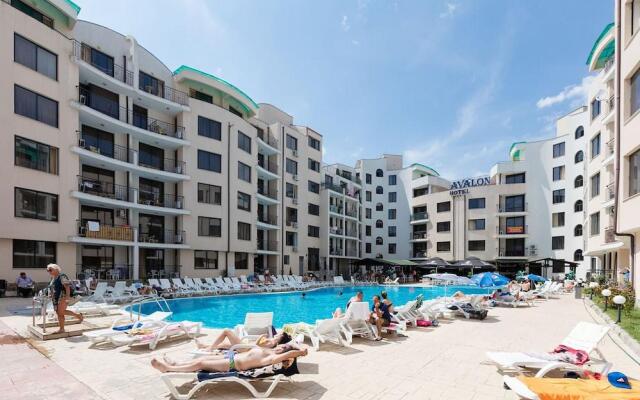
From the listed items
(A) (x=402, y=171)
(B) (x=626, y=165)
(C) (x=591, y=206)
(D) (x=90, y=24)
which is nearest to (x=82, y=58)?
(D) (x=90, y=24)

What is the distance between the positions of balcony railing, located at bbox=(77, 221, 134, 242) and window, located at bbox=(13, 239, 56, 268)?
65.2 inches

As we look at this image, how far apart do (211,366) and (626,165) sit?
15575 millimetres

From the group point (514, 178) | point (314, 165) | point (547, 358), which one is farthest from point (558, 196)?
point (547, 358)

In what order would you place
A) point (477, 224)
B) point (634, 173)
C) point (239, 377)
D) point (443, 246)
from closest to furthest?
point (239, 377) < point (634, 173) < point (477, 224) < point (443, 246)

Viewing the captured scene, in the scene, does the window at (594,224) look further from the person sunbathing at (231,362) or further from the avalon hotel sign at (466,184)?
the person sunbathing at (231,362)

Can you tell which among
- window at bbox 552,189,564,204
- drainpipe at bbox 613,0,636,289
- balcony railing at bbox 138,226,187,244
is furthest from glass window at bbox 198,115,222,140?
window at bbox 552,189,564,204

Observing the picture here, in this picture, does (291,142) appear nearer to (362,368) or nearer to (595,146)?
(595,146)

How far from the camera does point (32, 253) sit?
62.7ft

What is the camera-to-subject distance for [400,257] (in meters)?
53.9

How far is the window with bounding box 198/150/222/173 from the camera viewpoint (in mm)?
28383

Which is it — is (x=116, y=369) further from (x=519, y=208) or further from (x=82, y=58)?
(x=519, y=208)

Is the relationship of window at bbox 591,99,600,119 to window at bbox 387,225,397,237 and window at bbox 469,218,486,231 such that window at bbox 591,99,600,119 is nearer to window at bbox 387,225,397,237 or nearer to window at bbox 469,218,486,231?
window at bbox 469,218,486,231

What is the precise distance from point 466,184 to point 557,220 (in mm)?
10828

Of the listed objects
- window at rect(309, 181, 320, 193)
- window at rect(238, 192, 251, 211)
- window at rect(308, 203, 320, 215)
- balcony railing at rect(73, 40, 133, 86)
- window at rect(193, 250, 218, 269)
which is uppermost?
balcony railing at rect(73, 40, 133, 86)
